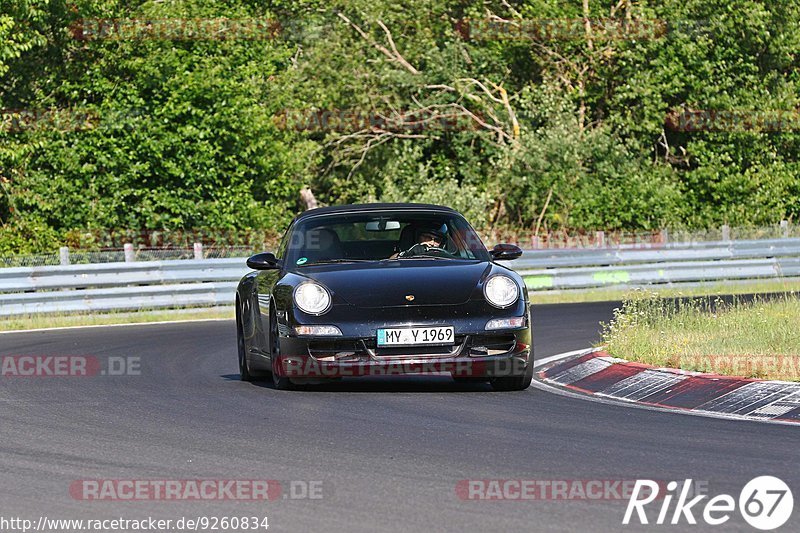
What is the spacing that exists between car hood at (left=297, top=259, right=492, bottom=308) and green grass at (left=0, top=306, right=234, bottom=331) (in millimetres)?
12452

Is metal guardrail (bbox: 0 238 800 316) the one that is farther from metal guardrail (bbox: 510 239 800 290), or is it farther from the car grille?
the car grille

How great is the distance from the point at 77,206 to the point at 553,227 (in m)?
11.4

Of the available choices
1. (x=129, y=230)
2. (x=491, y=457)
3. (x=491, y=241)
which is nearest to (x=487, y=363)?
(x=491, y=457)

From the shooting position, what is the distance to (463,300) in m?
11.0

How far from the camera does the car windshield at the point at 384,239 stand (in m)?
12.1

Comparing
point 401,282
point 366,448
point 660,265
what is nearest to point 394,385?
point 401,282

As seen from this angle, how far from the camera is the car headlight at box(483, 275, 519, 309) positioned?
11.1 metres

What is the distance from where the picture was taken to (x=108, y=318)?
957 inches

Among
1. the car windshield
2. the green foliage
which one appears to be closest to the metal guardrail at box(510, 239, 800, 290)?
the green foliage

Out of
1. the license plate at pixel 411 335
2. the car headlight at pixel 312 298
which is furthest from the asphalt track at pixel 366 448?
the car headlight at pixel 312 298

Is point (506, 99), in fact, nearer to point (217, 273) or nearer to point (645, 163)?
point (645, 163)
